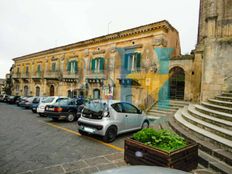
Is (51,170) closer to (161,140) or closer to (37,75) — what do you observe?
(161,140)

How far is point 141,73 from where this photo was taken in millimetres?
15133

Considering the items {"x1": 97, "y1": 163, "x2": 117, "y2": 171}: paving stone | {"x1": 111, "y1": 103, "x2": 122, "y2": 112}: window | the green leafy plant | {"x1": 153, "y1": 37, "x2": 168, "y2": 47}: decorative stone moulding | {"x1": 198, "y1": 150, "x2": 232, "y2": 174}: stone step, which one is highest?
{"x1": 153, "y1": 37, "x2": 168, "y2": 47}: decorative stone moulding

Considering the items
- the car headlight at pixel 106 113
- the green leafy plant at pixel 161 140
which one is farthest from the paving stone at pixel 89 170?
the car headlight at pixel 106 113

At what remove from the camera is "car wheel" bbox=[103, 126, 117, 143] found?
6090mm

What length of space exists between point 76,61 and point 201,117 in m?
17.7

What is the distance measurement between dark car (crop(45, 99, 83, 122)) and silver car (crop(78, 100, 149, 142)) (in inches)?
142

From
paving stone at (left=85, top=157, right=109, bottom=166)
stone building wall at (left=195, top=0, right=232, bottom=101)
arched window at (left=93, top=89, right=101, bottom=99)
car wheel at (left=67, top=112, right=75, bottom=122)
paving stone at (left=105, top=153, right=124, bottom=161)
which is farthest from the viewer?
arched window at (left=93, top=89, right=101, bottom=99)

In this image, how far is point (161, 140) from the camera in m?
3.79

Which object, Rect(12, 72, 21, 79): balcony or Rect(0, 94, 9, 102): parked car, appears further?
Rect(12, 72, 21, 79): balcony

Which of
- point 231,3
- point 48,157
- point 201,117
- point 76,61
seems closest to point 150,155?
point 48,157

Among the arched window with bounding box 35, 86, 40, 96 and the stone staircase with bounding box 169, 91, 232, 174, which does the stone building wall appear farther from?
the arched window with bounding box 35, 86, 40, 96

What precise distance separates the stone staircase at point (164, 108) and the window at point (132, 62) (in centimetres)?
422

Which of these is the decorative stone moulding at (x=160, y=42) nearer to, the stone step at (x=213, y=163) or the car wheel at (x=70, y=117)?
the car wheel at (x=70, y=117)

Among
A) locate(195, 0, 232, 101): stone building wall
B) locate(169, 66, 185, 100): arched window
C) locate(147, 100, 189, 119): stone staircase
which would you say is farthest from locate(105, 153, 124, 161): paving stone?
locate(169, 66, 185, 100): arched window
